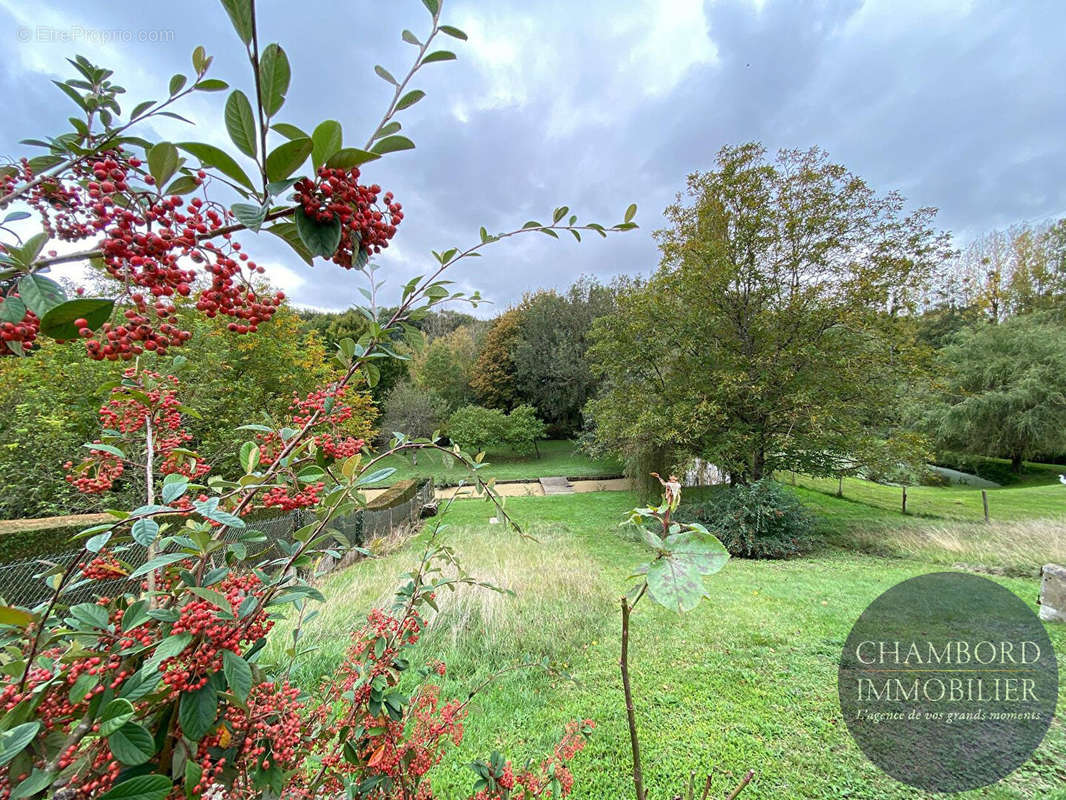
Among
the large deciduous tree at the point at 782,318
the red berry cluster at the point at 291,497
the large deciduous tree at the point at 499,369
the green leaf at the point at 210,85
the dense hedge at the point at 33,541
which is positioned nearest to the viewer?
the green leaf at the point at 210,85

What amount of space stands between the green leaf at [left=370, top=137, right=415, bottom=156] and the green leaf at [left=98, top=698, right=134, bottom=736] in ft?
2.47

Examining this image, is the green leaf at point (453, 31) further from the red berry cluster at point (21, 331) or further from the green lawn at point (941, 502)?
the green lawn at point (941, 502)

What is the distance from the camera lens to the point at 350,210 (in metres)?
0.53

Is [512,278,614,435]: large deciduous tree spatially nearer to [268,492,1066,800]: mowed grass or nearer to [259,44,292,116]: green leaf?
[268,492,1066,800]: mowed grass

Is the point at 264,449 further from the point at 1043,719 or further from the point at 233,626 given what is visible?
the point at 1043,719

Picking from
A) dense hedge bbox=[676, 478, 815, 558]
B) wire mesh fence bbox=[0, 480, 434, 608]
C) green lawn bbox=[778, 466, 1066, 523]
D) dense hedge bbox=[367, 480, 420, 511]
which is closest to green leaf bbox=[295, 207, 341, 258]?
wire mesh fence bbox=[0, 480, 434, 608]

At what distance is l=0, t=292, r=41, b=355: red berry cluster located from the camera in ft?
1.48

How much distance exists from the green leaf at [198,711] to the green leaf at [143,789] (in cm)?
8

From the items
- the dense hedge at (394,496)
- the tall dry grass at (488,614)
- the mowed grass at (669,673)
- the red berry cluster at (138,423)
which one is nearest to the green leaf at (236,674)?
the red berry cluster at (138,423)

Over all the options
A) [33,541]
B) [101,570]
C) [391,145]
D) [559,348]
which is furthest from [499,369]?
[391,145]

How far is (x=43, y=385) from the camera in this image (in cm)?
588

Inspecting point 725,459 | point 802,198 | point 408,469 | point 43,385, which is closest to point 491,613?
point 725,459

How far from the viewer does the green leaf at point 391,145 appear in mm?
569

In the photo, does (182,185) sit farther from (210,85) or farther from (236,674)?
(236,674)
